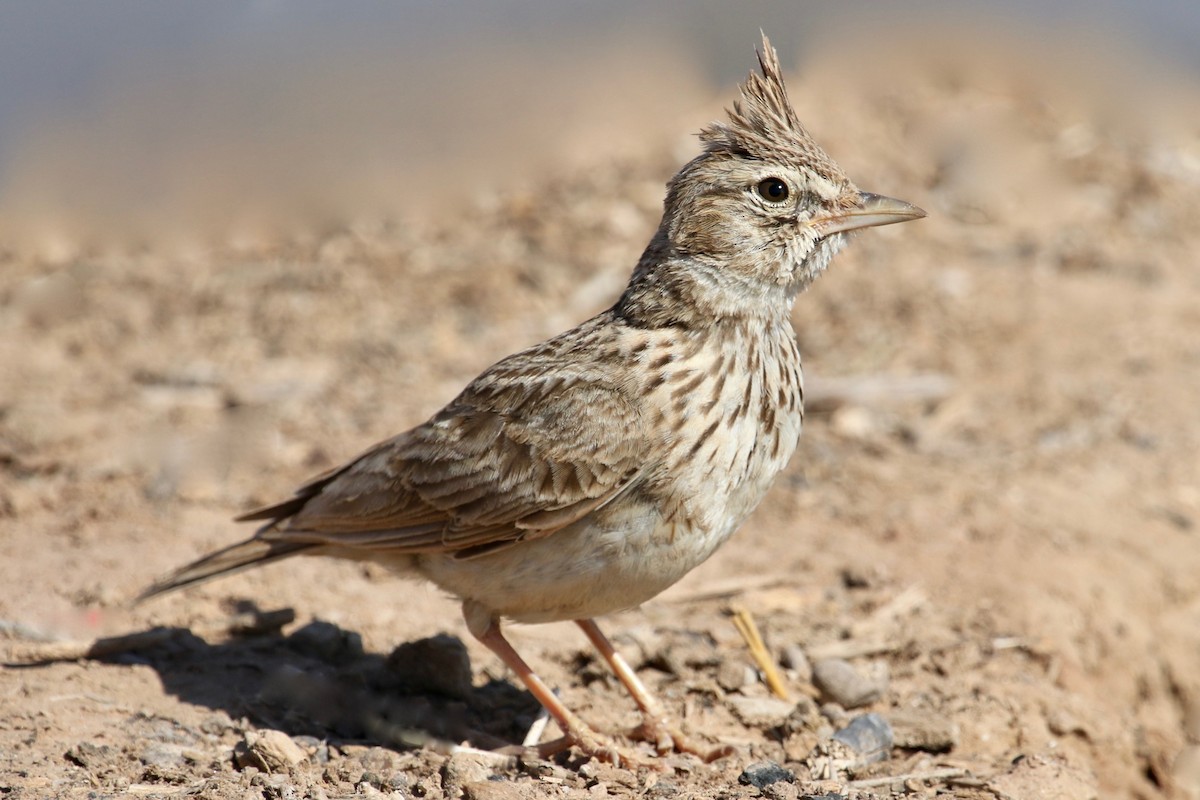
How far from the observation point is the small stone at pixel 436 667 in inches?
206

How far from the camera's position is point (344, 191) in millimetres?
11039

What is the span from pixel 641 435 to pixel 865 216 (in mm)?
1159

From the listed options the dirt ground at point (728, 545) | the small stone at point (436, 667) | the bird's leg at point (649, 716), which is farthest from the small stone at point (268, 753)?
the bird's leg at point (649, 716)

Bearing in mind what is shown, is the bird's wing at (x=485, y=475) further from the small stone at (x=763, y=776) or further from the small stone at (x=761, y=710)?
the small stone at (x=761, y=710)

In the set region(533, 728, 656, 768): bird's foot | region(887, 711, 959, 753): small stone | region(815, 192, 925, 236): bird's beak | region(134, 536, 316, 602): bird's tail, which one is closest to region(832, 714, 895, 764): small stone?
region(887, 711, 959, 753): small stone

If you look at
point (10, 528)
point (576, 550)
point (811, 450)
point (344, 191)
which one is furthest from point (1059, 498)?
point (344, 191)

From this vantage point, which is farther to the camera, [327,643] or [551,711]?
[327,643]

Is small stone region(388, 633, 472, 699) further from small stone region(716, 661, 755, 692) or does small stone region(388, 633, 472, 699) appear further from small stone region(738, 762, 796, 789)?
small stone region(738, 762, 796, 789)

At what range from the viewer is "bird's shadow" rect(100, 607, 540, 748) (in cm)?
501

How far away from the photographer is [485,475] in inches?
189

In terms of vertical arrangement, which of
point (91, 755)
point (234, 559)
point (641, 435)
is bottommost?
point (91, 755)

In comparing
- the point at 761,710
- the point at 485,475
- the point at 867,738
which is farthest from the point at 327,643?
the point at 867,738

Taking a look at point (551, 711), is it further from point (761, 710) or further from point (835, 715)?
point (835, 715)

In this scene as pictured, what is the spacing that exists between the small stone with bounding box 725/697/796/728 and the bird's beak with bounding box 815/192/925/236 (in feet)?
6.23
